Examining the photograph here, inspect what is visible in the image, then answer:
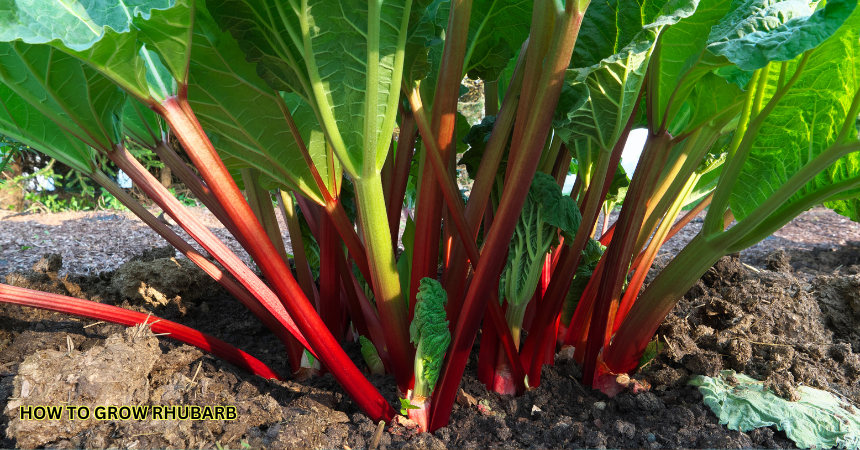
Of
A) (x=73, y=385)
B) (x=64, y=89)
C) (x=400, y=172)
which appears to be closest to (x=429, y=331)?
(x=400, y=172)

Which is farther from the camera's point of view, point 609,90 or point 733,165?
point 733,165

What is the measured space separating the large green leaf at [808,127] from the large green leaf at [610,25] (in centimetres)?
42

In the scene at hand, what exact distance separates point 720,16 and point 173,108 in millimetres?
1520

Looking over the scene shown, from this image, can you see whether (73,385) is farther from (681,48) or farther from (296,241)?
(681,48)

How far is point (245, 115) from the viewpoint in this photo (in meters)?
1.46

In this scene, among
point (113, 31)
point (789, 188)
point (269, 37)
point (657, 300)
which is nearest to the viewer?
point (113, 31)

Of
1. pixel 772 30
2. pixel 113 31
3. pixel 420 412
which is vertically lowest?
pixel 420 412

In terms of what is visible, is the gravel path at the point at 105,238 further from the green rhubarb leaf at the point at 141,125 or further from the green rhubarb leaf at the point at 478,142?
the green rhubarb leaf at the point at 478,142

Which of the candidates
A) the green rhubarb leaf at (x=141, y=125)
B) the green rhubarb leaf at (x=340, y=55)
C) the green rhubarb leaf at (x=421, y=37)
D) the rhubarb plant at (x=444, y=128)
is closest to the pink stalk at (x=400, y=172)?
the rhubarb plant at (x=444, y=128)

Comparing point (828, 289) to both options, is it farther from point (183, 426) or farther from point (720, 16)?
point (183, 426)

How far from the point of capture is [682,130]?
1.66 m

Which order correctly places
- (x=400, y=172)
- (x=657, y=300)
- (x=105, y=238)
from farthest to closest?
(x=105, y=238) → (x=400, y=172) → (x=657, y=300)

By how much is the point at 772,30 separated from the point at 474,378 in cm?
139

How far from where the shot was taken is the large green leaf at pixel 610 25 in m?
1.42
